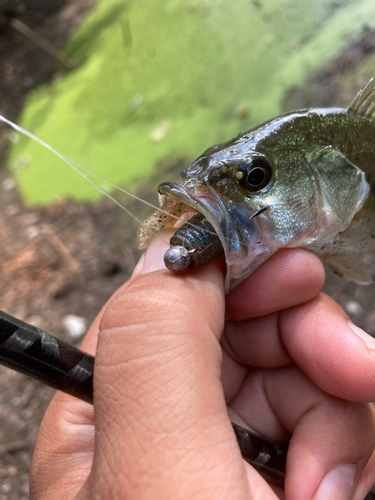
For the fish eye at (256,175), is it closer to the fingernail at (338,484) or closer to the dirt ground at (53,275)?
the fingernail at (338,484)

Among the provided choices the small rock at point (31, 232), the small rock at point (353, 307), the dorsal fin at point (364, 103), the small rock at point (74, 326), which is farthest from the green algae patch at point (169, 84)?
the dorsal fin at point (364, 103)

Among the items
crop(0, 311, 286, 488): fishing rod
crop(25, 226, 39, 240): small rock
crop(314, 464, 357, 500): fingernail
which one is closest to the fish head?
crop(0, 311, 286, 488): fishing rod

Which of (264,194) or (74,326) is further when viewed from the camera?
(74,326)

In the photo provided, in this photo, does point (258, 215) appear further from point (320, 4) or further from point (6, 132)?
point (6, 132)

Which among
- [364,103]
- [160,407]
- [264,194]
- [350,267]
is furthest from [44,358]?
[364,103]

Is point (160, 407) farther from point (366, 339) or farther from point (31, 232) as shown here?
point (31, 232)

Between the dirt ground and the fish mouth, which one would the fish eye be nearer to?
the fish mouth
